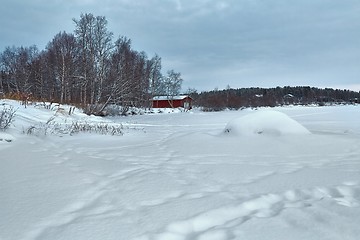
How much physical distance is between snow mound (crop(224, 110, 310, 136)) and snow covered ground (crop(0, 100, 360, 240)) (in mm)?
1773

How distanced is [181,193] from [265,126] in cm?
568

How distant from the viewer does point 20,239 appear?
2061mm

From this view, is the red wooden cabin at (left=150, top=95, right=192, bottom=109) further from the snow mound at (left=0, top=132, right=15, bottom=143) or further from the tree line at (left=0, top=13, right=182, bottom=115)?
the snow mound at (left=0, top=132, right=15, bottom=143)

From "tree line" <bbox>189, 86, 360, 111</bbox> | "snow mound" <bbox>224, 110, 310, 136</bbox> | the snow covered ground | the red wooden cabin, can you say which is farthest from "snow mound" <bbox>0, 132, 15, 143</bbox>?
the red wooden cabin

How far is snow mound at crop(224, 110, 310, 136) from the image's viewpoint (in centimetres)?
816

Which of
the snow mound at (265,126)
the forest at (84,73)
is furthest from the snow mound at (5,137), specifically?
the forest at (84,73)

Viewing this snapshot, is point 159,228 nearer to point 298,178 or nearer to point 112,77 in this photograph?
point 298,178

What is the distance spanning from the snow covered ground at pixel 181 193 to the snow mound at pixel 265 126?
177cm

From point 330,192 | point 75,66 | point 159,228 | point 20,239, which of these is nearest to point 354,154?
point 330,192

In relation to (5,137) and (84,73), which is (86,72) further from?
(5,137)

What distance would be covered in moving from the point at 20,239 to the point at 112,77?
2395cm

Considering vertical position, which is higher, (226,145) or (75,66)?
(75,66)

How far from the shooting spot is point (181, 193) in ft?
10.4

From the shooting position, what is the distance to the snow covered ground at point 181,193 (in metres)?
2.19
